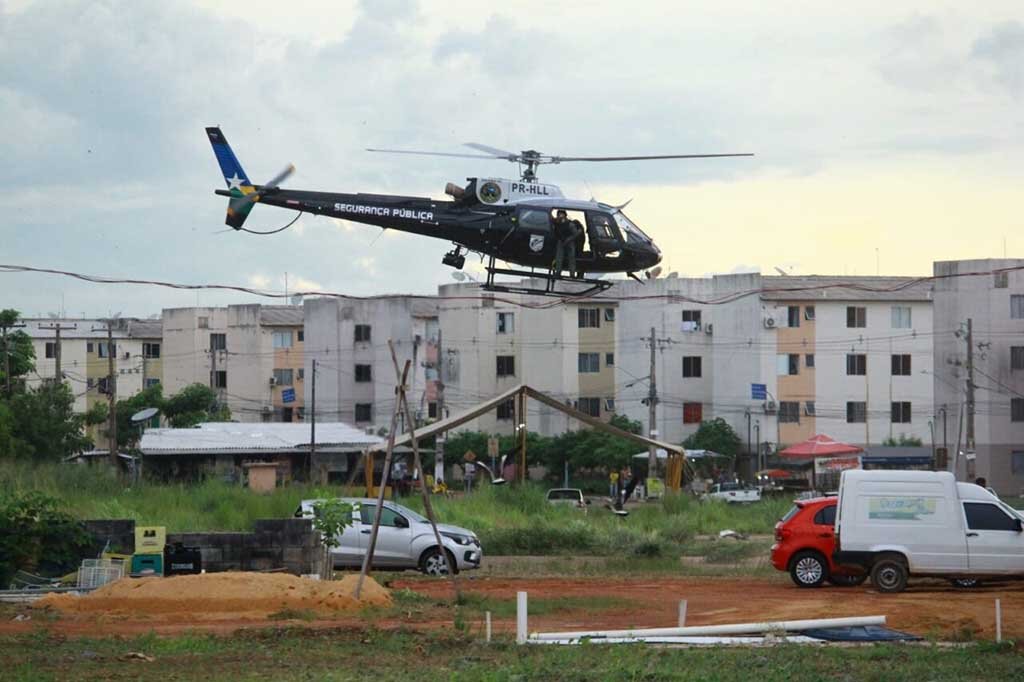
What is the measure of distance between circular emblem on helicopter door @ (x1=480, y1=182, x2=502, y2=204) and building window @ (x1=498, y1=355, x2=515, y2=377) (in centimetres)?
5096

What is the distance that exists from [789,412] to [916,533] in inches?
1978

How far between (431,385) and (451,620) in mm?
61862

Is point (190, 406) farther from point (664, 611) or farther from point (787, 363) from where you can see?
point (664, 611)

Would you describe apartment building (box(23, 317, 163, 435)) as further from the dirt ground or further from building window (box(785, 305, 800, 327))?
the dirt ground

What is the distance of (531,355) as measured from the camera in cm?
7688

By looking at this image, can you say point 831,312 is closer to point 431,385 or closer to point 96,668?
point 431,385

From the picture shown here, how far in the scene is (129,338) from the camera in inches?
3720

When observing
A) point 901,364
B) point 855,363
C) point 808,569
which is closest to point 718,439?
point 855,363

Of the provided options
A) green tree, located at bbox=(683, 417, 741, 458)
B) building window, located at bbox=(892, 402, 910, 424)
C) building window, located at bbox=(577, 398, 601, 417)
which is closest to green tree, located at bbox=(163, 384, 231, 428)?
building window, located at bbox=(577, 398, 601, 417)

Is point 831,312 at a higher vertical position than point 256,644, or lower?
higher

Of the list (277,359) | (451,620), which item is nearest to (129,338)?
(277,359)

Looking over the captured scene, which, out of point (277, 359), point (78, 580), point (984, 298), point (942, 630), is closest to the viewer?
point (942, 630)

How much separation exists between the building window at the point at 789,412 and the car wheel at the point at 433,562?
47688 millimetres

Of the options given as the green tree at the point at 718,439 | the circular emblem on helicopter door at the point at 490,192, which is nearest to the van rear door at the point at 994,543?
the circular emblem on helicopter door at the point at 490,192
